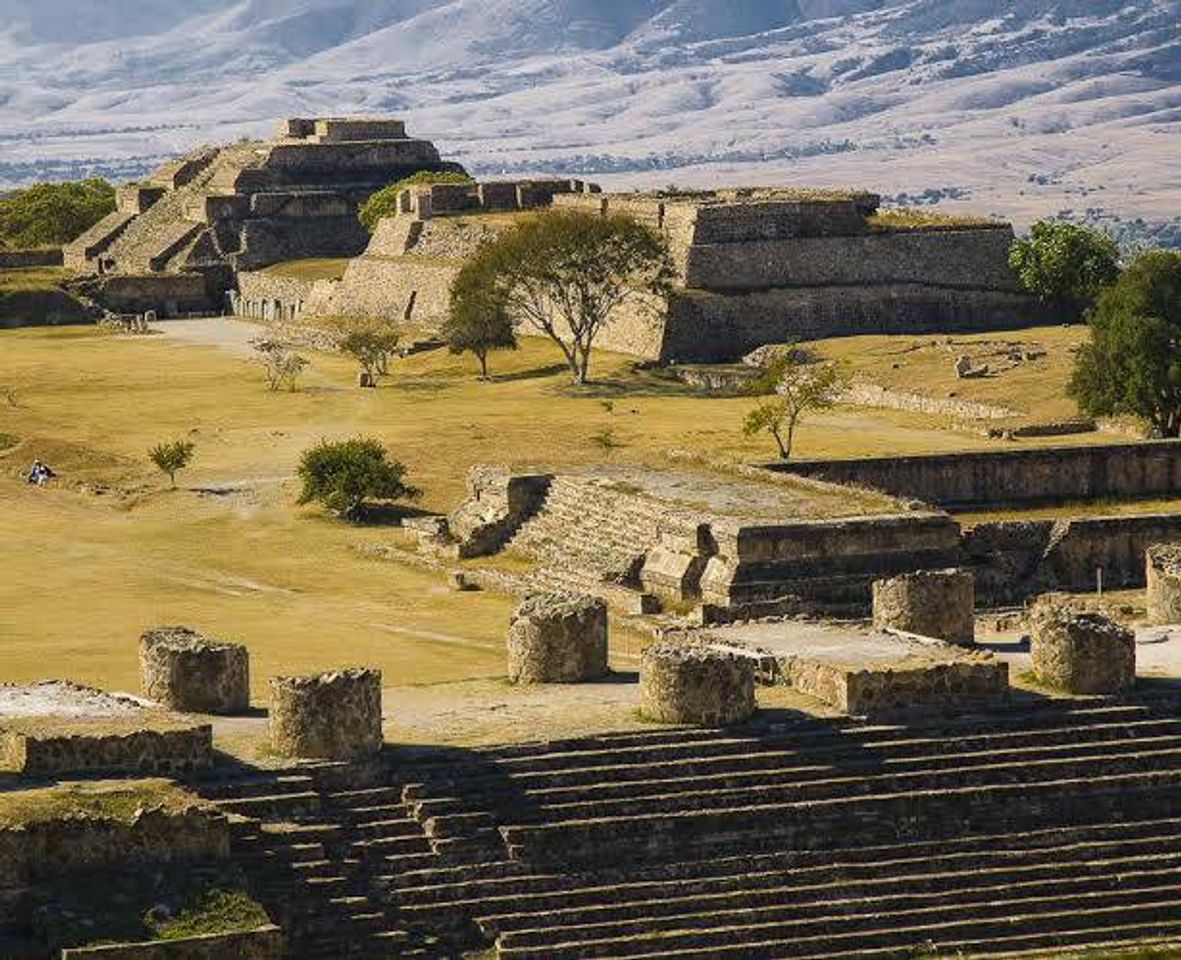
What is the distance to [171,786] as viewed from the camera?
3131 centimetres

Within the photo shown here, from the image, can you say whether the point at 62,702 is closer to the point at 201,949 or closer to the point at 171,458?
the point at 201,949

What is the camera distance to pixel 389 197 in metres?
118

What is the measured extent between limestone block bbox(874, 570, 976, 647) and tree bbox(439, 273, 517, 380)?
4630 cm

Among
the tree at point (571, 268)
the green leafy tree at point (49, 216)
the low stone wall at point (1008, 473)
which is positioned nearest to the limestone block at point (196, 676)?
the low stone wall at point (1008, 473)

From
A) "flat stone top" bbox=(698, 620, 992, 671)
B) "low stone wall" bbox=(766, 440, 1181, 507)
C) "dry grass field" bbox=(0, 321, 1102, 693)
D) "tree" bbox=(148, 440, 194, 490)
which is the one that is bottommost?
"dry grass field" bbox=(0, 321, 1102, 693)

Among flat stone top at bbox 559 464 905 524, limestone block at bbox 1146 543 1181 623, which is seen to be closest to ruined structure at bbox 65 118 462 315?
flat stone top at bbox 559 464 905 524

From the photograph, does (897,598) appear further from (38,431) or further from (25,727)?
(38,431)

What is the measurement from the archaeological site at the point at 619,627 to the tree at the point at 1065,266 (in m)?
0.45

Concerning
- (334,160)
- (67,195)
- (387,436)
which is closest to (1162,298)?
(387,436)

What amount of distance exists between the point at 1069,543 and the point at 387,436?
22922mm

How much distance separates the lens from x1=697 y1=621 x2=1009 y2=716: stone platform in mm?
34625

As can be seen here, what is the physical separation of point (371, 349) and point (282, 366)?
3.13 metres

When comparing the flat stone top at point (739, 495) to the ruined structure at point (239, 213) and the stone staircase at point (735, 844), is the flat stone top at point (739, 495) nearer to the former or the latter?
the stone staircase at point (735, 844)

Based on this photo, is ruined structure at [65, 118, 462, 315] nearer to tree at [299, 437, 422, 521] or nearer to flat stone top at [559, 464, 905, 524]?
tree at [299, 437, 422, 521]
